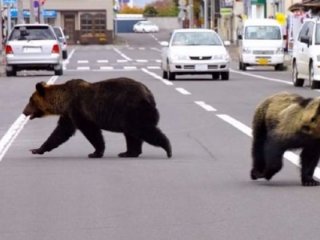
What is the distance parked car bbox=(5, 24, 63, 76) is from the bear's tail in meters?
27.4

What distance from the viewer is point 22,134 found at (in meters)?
18.5

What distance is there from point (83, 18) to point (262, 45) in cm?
7056

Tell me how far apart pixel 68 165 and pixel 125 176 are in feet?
4.52

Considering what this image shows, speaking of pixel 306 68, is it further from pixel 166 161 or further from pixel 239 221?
pixel 239 221

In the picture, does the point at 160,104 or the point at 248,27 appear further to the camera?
the point at 248,27

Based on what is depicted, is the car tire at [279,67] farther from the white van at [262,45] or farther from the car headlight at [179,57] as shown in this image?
the car headlight at [179,57]

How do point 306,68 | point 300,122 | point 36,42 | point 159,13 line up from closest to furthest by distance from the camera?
point 300,122
point 306,68
point 36,42
point 159,13

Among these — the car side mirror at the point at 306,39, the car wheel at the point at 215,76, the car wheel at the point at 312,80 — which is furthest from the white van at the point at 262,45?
the car wheel at the point at 312,80

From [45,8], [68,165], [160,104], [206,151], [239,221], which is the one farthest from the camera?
[45,8]

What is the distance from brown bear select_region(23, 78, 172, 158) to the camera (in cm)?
1422

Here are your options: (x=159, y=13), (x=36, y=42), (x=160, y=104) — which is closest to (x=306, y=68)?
(x=160, y=104)

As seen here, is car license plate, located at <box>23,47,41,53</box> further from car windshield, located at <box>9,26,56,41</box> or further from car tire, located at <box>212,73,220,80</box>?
car tire, located at <box>212,73,220,80</box>

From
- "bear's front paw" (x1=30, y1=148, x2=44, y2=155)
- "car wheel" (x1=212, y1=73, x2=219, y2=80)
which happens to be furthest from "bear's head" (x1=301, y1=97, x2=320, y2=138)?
"car wheel" (x1=212, y1=73, x2=219, y2=80)

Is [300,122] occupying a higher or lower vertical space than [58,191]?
higher
